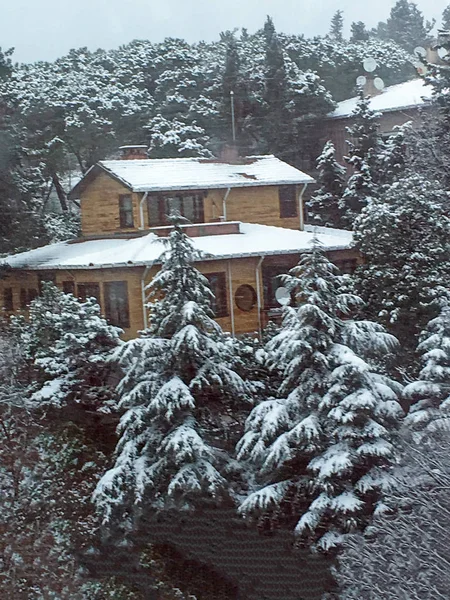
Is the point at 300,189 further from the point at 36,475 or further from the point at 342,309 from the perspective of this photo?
the point at 36,475

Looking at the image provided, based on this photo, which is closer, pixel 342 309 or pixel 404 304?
pixel 342 309

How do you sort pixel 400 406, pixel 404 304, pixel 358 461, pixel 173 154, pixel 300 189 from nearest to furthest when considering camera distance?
1. pixel 358 461
2. pixel 400 406
3. pixel 404 304
4. pixel 173 154
5. pixel 300 189

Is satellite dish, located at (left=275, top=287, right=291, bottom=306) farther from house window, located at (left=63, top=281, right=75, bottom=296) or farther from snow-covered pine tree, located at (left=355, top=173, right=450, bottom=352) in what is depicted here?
house window, located at (left=63, top=281, right=75, bottom=296)

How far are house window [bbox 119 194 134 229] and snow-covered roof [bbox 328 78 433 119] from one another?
2111 mm

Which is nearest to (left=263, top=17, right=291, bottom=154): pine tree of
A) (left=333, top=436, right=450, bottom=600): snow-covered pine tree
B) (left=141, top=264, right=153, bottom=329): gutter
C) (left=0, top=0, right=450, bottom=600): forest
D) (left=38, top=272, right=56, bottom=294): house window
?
(left=0, top=0, right=450, bottom=600): forest

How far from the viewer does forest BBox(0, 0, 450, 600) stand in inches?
159

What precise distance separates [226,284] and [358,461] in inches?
70.4

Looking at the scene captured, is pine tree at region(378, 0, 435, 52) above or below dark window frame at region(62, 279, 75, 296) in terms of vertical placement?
above

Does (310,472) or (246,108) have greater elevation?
(246,108)

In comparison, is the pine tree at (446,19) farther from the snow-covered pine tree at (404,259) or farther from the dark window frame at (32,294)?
the dark window frame at (32,294)

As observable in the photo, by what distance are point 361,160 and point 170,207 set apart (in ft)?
6.88

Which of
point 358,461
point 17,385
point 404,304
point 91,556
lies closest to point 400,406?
point 358,461

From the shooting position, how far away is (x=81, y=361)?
517 centimetres

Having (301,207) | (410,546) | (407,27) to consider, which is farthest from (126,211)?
(410,546)
